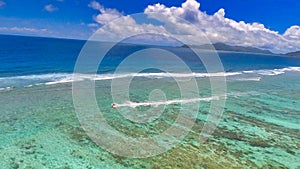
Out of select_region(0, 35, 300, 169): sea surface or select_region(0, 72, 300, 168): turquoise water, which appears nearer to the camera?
select_region(0, 72, 300, 168): turquoise water

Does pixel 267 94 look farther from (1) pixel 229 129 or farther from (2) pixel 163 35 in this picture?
(2) pixel 163 35

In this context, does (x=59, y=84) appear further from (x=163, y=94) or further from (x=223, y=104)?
(x=223, y=104)

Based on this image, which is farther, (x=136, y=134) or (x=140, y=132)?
(x=140, y=132)

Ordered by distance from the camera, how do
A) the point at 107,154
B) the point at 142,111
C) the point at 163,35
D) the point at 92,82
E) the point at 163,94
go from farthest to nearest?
1. the point at 92,82
2. the point at 163,94
3. the point at 142,111
4. the point at 163,35
5. the point at 107,154

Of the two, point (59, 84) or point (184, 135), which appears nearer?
point (184, 135)

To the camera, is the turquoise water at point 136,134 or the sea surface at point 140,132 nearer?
the turquoise water at point 136,134

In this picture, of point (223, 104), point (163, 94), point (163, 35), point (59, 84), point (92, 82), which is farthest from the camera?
point (92, 82)

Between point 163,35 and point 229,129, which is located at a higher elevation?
point 163,35

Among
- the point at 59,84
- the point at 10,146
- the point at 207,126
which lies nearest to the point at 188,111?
the point at 207,126

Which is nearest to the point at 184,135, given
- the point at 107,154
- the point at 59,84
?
the point at 107,154
